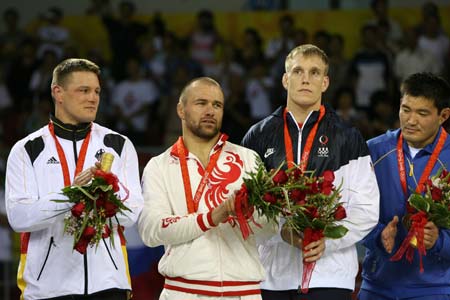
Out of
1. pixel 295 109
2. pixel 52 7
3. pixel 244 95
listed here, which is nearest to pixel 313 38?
pixel 244 95

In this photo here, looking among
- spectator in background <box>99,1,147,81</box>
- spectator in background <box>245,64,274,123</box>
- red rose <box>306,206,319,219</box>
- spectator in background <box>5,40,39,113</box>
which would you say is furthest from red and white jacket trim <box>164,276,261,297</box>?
spectator in background <box>5,40,39,113</box>

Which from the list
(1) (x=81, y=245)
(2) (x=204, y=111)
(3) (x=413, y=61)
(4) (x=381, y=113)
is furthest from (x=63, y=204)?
(3) (x=413, y=61)

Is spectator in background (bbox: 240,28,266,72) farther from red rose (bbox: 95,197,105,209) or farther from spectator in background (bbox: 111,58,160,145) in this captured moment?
red rose (bbox: 95,197,105,209)

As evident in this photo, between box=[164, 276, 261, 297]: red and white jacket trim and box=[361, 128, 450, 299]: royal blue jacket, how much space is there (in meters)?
0.96

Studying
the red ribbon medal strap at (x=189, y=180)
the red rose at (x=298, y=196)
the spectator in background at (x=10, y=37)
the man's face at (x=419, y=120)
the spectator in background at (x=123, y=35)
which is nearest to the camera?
the red rose at (x=298, y=196)

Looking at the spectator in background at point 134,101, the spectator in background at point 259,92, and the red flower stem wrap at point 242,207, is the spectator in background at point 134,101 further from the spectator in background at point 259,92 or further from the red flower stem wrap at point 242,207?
the red flower stem wrap at point 242,207

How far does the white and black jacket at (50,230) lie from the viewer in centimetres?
607

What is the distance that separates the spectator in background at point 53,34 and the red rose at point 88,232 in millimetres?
9650

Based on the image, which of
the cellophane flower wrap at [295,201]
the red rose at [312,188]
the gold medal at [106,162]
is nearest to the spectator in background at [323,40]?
the cellophane flower wrap at [295,201]

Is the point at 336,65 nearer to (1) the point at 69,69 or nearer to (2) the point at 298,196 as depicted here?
(1) the point at 69,69

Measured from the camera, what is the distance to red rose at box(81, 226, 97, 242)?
5.93m

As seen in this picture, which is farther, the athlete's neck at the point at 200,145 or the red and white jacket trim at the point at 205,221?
the athlete's neck at the point at 200,145

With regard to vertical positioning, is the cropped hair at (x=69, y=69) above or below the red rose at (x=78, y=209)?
above

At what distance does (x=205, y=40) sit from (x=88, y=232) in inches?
359
